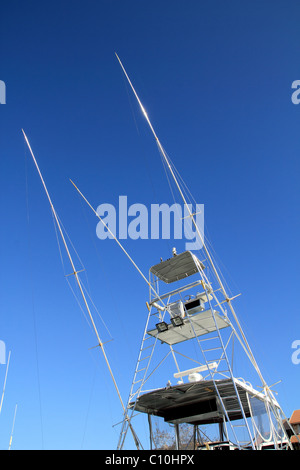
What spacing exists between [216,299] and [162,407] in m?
6.78

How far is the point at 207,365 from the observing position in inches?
595

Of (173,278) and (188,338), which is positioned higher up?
(173,278)
